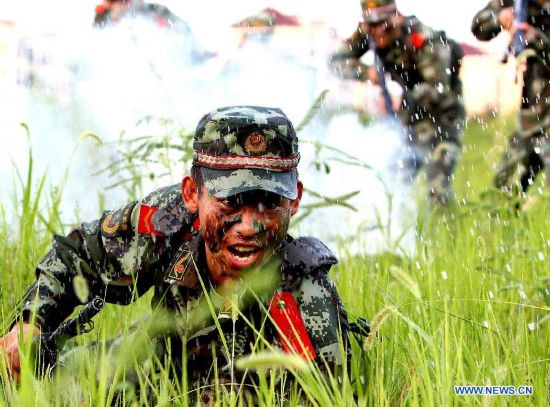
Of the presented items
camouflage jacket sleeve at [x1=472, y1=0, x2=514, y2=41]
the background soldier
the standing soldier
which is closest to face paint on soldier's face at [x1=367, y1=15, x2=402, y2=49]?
the standing soldier

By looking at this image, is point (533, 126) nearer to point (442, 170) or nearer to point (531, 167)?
point (531, 167)

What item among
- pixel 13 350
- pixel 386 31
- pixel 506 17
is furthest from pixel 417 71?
pixel 13 350

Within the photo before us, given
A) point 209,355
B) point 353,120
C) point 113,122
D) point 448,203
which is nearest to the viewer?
point 209,355

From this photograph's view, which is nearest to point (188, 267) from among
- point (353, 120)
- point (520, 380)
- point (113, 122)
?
point (520, 380)

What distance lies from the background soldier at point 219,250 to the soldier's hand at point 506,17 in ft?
10.4

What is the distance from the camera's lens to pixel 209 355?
229 cm

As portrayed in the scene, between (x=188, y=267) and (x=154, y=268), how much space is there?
0.20 m

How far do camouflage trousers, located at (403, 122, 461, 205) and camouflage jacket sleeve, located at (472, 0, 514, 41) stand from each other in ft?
2.52

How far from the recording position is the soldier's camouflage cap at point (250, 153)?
2135 millimetres

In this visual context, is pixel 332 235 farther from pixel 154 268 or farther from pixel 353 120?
pixel 353 120

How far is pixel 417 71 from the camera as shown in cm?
643

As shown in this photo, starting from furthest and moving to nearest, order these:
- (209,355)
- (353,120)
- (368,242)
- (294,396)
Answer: (353,120) → (368,242) → (209,355) → (294,396)

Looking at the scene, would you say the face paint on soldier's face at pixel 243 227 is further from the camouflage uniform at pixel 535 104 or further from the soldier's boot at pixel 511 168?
the camouflage uniform at pixel 535 104

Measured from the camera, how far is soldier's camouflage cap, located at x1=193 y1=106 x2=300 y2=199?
2135 mm
